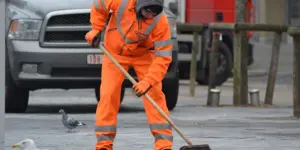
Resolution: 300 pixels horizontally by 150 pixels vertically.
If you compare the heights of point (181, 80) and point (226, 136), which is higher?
point (226, 136)

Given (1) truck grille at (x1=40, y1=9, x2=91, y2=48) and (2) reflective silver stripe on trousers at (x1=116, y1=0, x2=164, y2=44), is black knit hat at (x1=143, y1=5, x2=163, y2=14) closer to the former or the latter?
(2) reflective silver stripe on trousers at (x1=116, y1=0, x2=164, y2=44)

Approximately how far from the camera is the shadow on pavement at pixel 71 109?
14425 mm

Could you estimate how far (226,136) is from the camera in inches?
424

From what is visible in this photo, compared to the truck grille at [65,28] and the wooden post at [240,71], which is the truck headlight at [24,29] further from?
the wooden post at [240,71]

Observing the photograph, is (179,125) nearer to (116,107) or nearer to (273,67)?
(116,107)

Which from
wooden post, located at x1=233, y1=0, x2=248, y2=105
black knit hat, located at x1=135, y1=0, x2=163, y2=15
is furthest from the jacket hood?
wooden post, located at x1=233, y1=0, x2=248, y2=105

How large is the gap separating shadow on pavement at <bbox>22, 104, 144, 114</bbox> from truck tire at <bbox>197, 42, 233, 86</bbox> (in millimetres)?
6363

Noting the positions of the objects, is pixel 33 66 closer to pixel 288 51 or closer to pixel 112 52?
pixel 112 52

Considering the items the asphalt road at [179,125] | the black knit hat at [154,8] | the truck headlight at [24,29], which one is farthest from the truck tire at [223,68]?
the black knit hat at [154,8]

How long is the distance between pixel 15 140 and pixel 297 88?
3.90m

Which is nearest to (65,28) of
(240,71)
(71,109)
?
(71,109)

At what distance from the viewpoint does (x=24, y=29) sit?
1345 centimetres

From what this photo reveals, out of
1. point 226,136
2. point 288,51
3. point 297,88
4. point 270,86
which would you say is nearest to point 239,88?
point 270,86

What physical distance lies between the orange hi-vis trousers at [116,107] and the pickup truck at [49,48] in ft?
13.7
